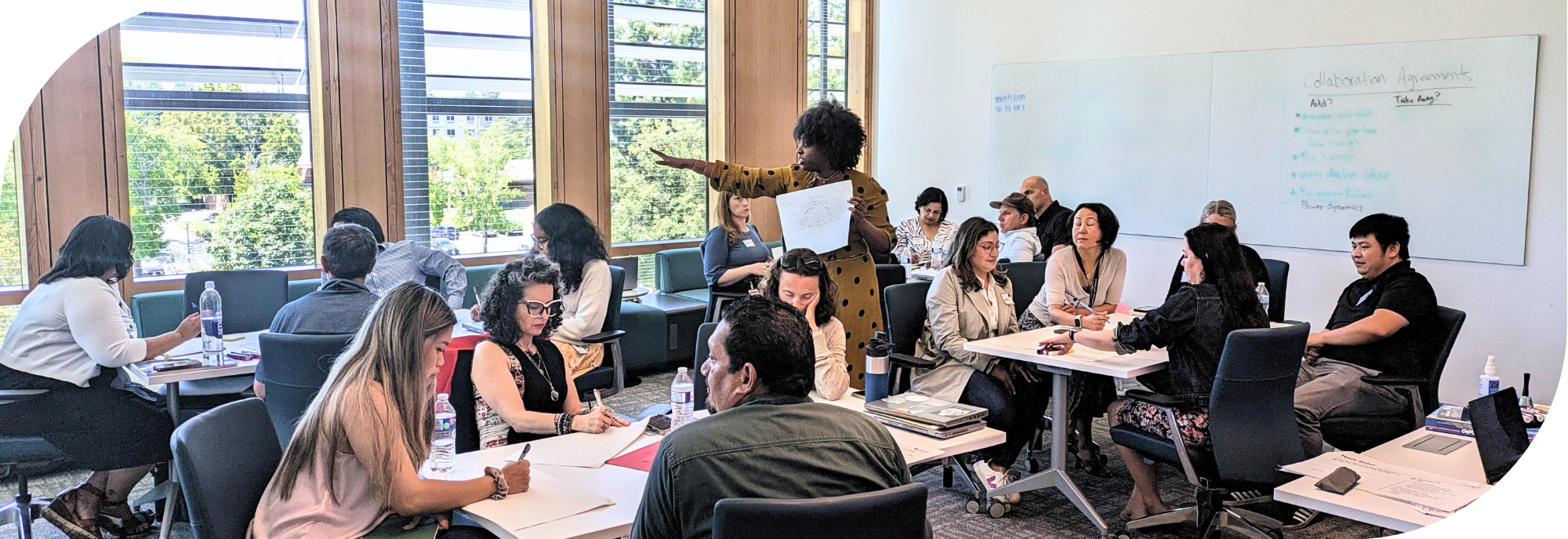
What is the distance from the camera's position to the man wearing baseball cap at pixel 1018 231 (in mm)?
6441

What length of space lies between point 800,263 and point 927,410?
879mm

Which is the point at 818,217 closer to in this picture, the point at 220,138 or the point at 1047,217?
the point at 1047,217

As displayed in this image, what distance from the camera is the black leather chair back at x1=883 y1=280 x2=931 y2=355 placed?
473 centimetres

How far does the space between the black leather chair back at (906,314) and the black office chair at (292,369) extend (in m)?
2.26

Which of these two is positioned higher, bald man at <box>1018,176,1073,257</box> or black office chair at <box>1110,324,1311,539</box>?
bald man at <box>1018,176,1073,257</box>

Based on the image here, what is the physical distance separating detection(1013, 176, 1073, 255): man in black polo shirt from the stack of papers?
3.57 metres

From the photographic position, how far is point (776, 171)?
4113 millimetres

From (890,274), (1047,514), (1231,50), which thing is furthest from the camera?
(1231,50)

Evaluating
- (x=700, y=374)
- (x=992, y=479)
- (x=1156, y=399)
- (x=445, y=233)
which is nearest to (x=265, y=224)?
(x=445, y=233)

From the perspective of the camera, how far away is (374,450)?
244 centimetres

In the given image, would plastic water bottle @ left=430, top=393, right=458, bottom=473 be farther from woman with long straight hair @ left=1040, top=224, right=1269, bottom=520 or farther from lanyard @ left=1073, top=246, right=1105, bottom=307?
lanyard @ left=1073, top=246, right=1105, bottom=307

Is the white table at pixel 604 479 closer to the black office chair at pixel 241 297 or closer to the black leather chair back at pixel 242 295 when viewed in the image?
the black office chair at pixel 241 297

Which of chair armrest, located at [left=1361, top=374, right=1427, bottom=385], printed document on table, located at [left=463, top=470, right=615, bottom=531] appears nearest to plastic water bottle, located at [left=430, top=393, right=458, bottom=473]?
printed document on table, located at [left=463, top=470, right=615, bottom=531]

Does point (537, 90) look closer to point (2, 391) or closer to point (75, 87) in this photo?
point (75, 87)
